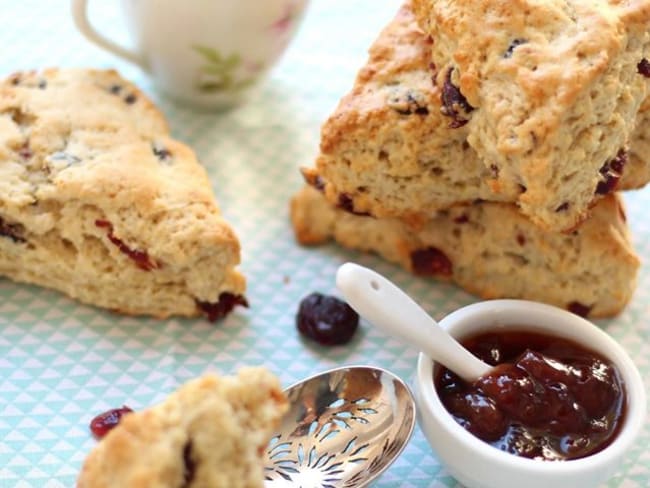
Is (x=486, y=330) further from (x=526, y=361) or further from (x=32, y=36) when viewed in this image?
(x=32, y=36)

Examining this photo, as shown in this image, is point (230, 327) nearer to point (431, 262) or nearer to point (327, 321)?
point (327, 321)

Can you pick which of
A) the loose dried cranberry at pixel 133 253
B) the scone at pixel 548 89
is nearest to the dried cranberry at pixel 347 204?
the scone at pixel 548 89

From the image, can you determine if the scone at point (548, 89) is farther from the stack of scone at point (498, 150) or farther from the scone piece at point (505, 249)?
the scone piece at point (505, 249)

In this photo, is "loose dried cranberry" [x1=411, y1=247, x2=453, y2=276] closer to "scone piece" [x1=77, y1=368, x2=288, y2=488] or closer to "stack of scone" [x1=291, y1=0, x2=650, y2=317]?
"stack of scone" [x1=291, y1=0, x2=650, y2=317]

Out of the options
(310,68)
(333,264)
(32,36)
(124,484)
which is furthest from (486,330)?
(32,36)

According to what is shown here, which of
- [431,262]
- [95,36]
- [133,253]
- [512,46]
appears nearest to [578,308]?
[431,262]

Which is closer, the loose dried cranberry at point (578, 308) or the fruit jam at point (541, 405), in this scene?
the fruit jam at point (541, 405)
